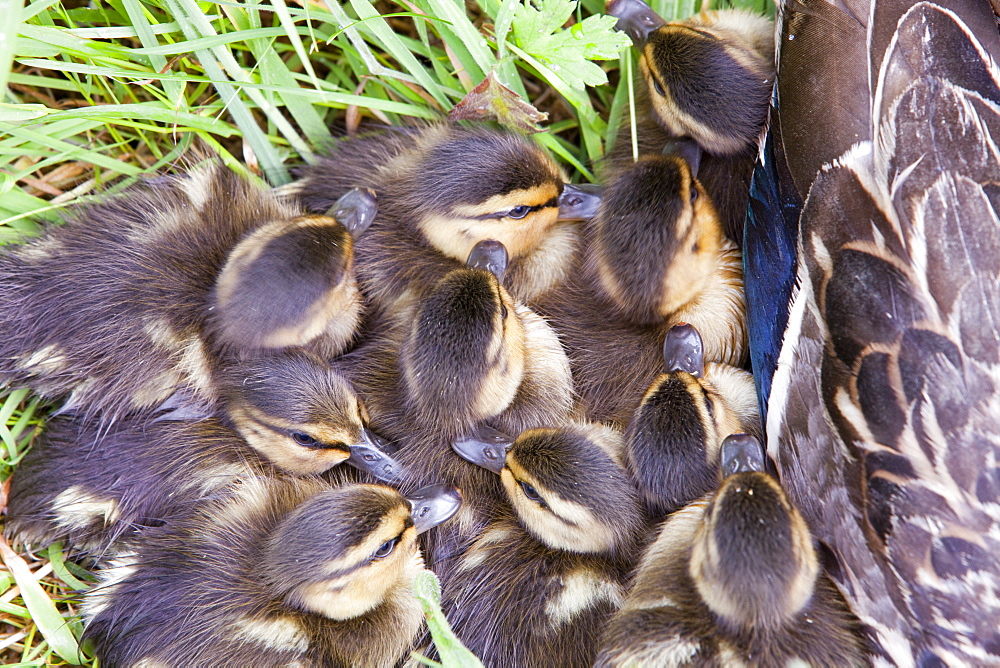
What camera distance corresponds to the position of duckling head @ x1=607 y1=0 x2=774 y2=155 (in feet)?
6.20

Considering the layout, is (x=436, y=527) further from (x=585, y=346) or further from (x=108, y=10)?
(x=108, y=10)

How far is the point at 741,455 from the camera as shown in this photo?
1.71 m

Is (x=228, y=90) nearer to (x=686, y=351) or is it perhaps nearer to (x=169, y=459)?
(x=169, y=459)

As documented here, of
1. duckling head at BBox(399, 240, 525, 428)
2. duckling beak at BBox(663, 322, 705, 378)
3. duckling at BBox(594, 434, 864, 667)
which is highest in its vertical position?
Result: duckling head at BBox(399, 240, 525, 428)

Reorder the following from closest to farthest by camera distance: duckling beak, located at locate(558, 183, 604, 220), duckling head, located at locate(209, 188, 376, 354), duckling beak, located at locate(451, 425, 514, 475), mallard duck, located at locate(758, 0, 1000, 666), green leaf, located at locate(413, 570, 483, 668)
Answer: mallard duck, located at locate(758, 0, 1000, 666) < green leaf, located at locate(413, 570, 483, 668) < duckling head, located at locate(209, 188, 376, 354) < duckling beak, located at locate(451, 425, 514, 475) < duckling beak, located at locate(558, 183, 604, 220)

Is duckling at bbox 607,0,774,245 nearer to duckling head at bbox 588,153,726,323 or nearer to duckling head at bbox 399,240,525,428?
duckling head at bbox 588,153,726,323

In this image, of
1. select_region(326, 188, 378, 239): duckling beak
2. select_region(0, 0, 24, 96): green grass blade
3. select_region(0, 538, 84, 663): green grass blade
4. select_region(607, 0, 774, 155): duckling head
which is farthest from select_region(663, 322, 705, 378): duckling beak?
select_region(0, 538, 84, 663): green grass blade

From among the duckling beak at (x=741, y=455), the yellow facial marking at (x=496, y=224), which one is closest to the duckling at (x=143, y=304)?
the yellow facial marking at (x=496, y=224)

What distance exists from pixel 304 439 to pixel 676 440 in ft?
2.56

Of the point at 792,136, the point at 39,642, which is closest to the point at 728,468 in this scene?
the point at 792,136

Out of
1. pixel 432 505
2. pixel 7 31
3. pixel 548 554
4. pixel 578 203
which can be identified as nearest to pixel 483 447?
pixel 432 505

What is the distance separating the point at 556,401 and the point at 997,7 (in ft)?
3.90

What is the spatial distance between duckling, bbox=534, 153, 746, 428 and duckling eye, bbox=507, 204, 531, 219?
16 centimetres

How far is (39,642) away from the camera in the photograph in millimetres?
2074
